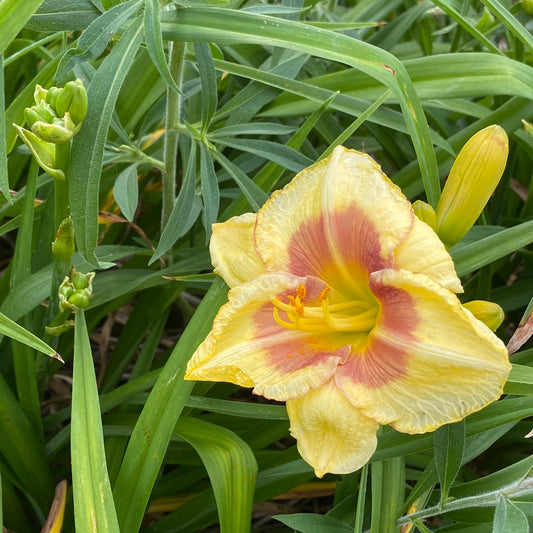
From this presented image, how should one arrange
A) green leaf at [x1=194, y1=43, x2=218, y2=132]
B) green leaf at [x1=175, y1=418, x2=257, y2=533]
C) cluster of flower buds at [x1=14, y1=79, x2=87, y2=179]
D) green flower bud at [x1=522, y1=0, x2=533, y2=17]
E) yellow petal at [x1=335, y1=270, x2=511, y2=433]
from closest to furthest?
yellow petal at [x1=335, y1=270, x2=511, y2=433] < cluster of flower buds at [x1=14, y1=79, x2=87, y2=179] < green leaf at [x1=175, y1=418, x2=257, y2=533] < green leaf at [x1=194, y1=43, x2=218, y2=132] < green flower bud at [x1=522, y1=0, x2=533, y2=17]

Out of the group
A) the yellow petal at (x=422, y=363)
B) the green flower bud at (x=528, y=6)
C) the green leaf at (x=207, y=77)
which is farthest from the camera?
the green flower bud at (x=528, y=6)

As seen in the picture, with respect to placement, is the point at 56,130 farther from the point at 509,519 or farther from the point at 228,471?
the point at 509,519

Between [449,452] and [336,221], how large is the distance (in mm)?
326

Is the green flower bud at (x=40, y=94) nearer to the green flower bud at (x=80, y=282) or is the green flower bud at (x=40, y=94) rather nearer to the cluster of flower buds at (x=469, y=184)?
the green flower bud at (x=80, y=282)

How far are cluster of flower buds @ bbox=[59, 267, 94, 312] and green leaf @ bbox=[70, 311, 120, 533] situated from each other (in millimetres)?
20

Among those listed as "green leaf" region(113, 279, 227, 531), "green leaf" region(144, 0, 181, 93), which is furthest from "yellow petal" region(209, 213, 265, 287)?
"green leaf" region(144, 0, 181, 93)

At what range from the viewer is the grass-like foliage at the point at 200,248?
93cm

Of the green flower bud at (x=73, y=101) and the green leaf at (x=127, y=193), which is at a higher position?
the green flower bud at (x=73, y=101)

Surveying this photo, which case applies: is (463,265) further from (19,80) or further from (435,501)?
(19,80)

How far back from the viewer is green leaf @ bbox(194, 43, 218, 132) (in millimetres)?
1112

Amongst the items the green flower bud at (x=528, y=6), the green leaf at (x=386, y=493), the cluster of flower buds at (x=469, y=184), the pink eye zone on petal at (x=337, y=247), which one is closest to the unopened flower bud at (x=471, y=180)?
the cluster of flower buds at (x=469, y=184)


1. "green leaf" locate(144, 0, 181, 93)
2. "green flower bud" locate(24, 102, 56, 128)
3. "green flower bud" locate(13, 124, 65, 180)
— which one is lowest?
"green flower bud" locate(13, 124, 65, 180)

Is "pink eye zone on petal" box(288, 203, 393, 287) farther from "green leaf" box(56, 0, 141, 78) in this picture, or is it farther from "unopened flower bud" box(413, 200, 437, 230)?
"green leaf" box(56, 0, 141, 78)

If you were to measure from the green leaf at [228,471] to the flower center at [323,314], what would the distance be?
26 cm
